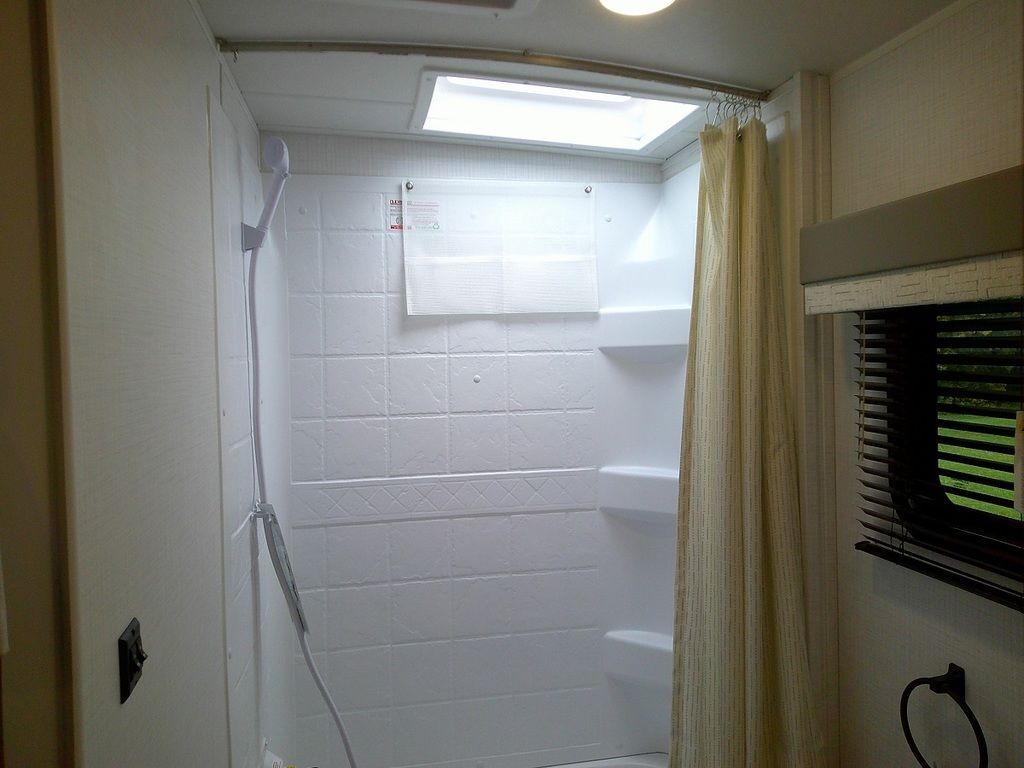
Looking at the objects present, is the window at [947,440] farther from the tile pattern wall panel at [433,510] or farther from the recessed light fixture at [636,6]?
the tile pattern wall panel at [433,510]

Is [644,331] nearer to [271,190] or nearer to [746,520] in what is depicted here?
[746,520]

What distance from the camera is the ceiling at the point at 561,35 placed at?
120 cm

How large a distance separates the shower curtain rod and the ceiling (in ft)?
0.05

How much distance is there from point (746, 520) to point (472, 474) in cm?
92

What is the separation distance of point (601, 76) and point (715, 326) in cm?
66

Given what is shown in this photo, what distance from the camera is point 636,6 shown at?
3.87 ft

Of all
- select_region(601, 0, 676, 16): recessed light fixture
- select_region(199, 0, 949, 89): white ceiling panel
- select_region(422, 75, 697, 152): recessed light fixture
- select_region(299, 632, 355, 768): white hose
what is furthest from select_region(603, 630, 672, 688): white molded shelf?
select_region(601, 0, 676, 16): recessed light fixture

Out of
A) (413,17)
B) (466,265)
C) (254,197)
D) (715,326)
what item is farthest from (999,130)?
(254,197)

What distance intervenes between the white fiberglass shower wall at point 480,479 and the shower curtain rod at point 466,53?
0.60 meters

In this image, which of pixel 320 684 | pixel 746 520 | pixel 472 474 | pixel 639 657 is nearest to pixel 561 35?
pixel 746 520

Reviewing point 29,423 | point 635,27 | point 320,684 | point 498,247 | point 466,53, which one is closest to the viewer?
point 29,423

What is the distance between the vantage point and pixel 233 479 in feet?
4.57

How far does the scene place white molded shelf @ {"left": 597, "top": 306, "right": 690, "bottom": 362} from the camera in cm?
207

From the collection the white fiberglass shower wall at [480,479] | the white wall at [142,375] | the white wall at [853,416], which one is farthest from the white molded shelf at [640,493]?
the white wall at [142,375]
